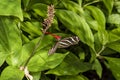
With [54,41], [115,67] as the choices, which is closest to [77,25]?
[54,41]

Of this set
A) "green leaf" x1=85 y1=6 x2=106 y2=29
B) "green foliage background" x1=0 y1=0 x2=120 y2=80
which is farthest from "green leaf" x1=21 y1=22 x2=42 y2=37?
"green leaf" x1=85 y1=6 x2=106 y2=29

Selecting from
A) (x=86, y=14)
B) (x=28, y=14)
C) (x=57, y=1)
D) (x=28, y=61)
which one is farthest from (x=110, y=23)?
(x=28, y=61)

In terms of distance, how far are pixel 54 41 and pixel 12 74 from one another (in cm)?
24

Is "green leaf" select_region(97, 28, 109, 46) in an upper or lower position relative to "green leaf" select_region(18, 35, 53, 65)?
lower

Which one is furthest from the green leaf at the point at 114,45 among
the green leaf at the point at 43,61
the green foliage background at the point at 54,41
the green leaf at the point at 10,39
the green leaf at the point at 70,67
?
the green leaf at the point at 10,39

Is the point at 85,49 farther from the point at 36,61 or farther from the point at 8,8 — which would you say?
the point at 8,8

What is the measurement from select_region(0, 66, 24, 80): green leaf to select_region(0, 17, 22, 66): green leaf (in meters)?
0.04

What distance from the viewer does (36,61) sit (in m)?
1.12

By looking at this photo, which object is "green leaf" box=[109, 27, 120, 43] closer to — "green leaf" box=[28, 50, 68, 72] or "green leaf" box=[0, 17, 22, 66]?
"green leaf" box=[28, 50, 68, 72]

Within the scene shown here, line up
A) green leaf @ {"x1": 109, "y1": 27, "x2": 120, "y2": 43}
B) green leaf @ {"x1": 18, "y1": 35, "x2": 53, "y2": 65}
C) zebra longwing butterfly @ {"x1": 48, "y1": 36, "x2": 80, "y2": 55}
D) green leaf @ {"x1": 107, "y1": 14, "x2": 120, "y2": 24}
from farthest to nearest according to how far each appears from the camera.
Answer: green leaf @ {"x1": 107, "y1": 14, "x2": 120, "y2": 24} < green leaf @ {"x1": 109, "y1": 27, "x2": 120, "y2": 43} < green leaf @ {"x1": 18, "y1": 35, "x2": 53, "y2": 65} < zebra longwing butterfly @ {"x1": 48, "y1": 36, "x2": 80, "y2": 55}

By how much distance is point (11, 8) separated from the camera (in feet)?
3.49

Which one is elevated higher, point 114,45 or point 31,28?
point 31,28

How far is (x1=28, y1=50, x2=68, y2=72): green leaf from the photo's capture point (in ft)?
3.62

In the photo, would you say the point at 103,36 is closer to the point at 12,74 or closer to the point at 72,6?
the point at 72,6
